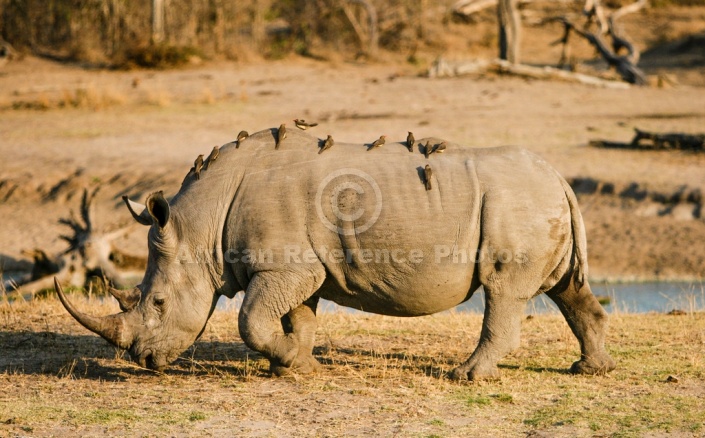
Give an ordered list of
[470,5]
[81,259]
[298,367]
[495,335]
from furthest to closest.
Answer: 1. [470,5]
2. [81,259]
3. [298,367]
4. [495,335]

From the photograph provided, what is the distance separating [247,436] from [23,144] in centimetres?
1444

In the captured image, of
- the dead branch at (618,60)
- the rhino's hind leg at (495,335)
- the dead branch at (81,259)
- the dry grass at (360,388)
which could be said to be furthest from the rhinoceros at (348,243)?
the dead branch at (618,60)

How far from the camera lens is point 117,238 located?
49.5ft

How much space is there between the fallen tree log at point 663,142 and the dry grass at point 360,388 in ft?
28.8

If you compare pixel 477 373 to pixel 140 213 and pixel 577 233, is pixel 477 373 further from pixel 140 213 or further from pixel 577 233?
pixel 140 213

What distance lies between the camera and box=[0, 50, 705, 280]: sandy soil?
16.0m

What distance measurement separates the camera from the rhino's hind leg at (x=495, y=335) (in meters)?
7.30

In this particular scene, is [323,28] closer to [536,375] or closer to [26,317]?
[26,317]

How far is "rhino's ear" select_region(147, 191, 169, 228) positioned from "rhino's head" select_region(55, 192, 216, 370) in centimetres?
9

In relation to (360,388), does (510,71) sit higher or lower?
higher

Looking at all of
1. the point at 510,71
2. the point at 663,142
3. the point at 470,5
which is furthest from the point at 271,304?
the point at 470,5

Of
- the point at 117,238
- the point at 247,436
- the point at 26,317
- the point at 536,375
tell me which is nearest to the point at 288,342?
the point at 247,436

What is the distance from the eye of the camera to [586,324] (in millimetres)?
7754

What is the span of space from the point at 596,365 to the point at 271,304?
241 centimetres
